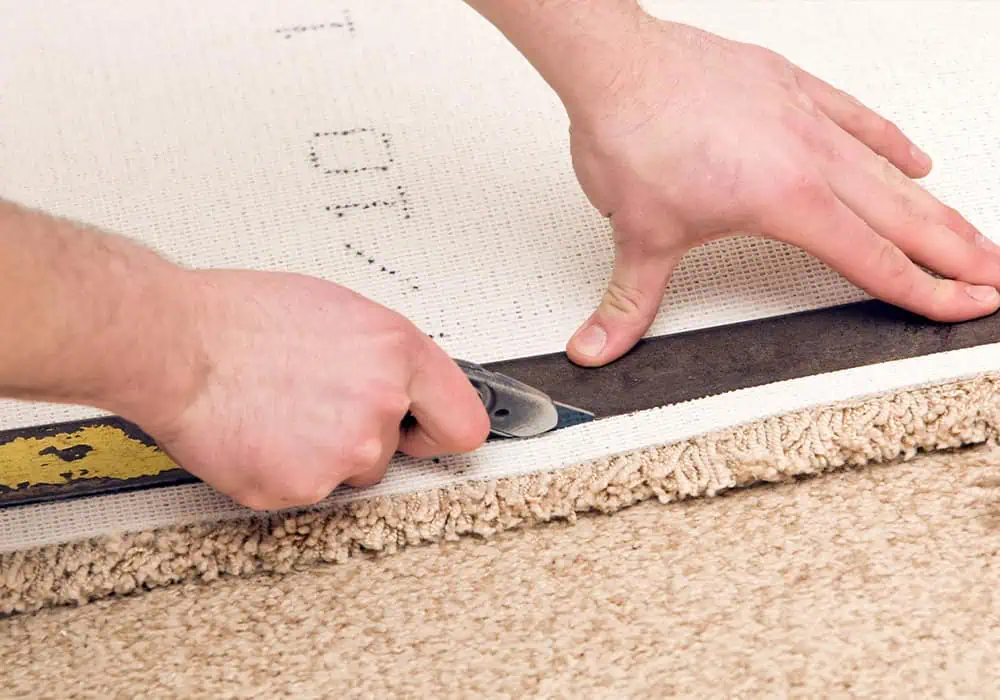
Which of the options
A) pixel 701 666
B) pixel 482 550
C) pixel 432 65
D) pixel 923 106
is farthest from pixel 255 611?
pixel 923 106

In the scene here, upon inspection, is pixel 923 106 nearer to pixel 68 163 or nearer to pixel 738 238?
pixel 738 238

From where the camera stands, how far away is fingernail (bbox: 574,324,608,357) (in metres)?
0.88

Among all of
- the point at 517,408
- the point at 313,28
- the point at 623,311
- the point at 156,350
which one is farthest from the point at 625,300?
the point at 313,28

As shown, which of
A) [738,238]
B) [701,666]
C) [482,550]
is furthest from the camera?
[738,238]

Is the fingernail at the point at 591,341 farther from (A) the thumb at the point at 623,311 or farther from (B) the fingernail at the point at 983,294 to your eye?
(B) the fingernail at the point at 983,294

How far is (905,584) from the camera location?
2.38ft

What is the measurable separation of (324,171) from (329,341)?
361mm

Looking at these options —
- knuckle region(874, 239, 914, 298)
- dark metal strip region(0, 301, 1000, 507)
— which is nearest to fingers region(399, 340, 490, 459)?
dark metal strip region(0, 301, 1000, 507)

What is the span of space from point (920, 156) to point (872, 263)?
15 centimetres

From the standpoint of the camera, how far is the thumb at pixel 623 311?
0.87 m

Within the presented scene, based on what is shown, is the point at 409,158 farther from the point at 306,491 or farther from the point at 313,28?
the point at 306,491

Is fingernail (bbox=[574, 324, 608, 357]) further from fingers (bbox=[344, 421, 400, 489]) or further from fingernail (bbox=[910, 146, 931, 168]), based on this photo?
fingernail (bbox=[910, 146, 931, 168])

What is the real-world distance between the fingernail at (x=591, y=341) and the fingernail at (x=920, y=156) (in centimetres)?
32

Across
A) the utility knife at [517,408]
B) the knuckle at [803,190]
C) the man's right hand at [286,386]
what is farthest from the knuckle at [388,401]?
the knuckle at [803,190]
